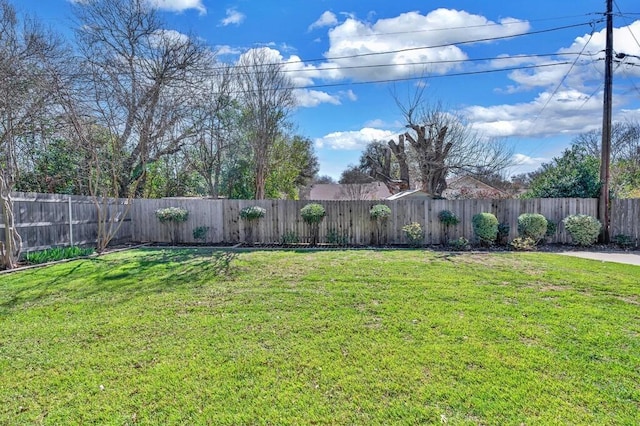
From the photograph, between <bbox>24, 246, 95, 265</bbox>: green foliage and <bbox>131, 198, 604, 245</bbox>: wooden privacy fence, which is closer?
<bbox>24, 246, 95, 265</bbox>: green foliage

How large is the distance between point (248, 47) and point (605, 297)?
1515 centimetres

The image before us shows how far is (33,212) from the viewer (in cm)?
801

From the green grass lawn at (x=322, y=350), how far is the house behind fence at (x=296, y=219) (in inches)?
168

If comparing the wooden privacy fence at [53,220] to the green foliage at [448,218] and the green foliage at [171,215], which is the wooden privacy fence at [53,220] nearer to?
the green foliage at [171,215]

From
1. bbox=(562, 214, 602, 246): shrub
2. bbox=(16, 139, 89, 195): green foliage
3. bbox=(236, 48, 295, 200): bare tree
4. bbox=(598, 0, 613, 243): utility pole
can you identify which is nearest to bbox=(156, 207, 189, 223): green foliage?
bbox=(16, 139, 89, 195): green foliage

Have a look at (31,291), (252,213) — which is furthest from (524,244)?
(31,291)

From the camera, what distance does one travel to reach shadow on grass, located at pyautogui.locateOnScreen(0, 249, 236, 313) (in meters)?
4.83

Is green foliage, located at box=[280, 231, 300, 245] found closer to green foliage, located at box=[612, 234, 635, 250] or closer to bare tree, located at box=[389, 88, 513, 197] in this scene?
bare tree, located at box=[389, 88, 513, 197]

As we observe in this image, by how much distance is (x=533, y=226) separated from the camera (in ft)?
30.5

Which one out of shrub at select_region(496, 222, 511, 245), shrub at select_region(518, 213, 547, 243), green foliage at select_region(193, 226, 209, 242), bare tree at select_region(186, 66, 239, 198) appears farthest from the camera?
bare tree at select_region(186, 66, 239, 198)

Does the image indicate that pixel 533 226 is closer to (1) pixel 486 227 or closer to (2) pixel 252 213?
(1) pixel 486 227

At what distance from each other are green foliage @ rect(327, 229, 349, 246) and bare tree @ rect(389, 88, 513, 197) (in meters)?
8.16

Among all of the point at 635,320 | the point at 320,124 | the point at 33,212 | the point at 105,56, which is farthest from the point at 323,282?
the point at 320,124

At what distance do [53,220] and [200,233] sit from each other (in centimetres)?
383
